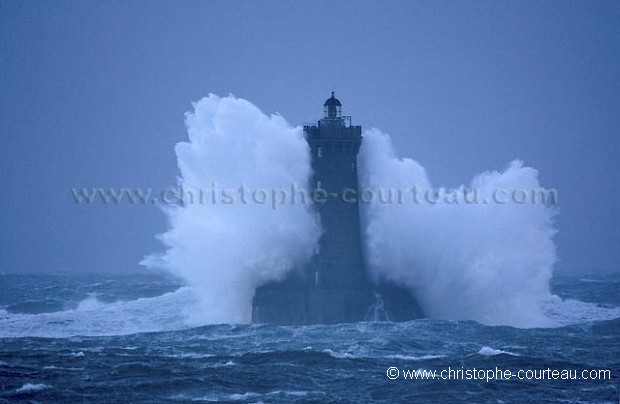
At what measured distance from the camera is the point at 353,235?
40.0 m

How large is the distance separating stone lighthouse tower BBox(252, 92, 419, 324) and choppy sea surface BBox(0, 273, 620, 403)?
1.88 metres

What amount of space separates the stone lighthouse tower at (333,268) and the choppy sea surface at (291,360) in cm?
188

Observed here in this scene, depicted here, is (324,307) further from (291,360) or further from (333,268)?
(291,360)

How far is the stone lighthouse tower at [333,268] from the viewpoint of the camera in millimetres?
38719

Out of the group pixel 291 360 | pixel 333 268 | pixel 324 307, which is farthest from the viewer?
pixel 333 268

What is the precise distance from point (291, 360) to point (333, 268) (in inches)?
443

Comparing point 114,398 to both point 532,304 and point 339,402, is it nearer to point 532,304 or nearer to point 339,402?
point 339,402

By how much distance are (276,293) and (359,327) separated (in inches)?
197

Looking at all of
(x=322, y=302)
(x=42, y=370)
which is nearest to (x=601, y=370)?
(x=322, y=302)

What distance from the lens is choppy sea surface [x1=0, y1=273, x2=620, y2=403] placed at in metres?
23.9

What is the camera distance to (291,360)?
94.1ft

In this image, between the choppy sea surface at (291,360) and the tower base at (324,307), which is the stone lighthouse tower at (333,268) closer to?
the tower base at (324,307)

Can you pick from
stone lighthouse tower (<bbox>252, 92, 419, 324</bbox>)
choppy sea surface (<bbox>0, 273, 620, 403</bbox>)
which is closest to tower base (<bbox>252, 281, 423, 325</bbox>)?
stone lighthouse tower (<bbox>252, 92, 419, 324</bbox>)

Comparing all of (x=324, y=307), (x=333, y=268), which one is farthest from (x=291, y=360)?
(x=333, y=268)
